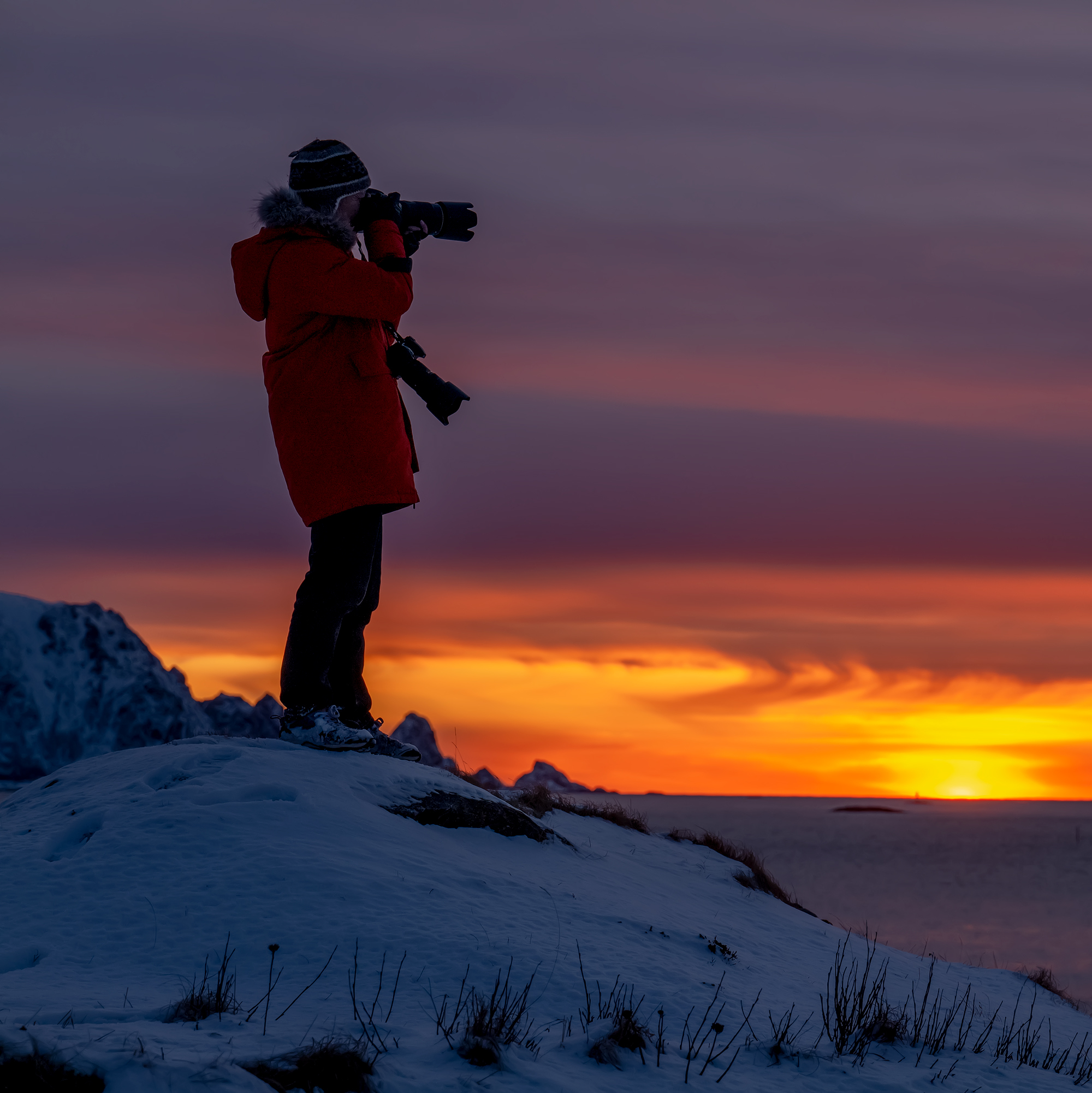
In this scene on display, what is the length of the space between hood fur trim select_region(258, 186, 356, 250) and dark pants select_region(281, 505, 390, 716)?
150 centimetres

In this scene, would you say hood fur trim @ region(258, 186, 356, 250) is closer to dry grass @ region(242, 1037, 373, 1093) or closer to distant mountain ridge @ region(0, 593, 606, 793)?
dry grass @ region(242, 1037, 373, 1093)

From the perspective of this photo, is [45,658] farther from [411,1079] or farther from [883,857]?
[411,1079]

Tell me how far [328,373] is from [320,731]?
2.04 meters

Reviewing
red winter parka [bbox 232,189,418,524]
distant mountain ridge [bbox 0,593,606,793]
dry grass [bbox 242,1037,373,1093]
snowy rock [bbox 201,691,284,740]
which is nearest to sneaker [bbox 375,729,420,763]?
red winter parka [bbox 232,189,418,524]

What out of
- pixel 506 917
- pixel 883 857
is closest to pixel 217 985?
pixel 506 917

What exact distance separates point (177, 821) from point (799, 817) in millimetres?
48954

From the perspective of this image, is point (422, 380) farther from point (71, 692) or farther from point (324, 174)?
point (71, 692)

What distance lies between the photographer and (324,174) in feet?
21.8

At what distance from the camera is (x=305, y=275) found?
650 cm

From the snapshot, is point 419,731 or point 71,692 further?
point 419,731

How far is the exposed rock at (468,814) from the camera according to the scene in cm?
662

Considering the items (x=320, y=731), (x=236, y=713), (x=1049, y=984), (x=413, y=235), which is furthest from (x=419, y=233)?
(x=236, y=713)

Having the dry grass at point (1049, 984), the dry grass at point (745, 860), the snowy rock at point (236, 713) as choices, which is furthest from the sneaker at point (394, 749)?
the snowy rock at point (236, 713)

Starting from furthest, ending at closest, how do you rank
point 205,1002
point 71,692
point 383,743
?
point 71,692
point 383,743
point 205,1002
